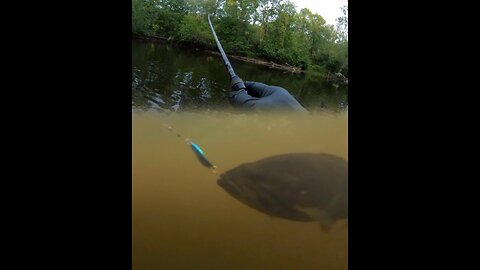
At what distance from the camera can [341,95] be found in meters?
2.17

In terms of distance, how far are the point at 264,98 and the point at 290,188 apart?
21.2 inches

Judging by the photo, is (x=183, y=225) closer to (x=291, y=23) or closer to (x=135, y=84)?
(x=135, y=84)

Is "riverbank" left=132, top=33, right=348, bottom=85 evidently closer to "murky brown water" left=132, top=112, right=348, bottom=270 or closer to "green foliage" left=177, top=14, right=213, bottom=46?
"green foliage" left=177, top=14, right=213, bottom=46

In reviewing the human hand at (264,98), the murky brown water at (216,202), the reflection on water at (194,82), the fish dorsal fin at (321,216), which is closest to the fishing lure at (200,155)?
the murky brown water at (216,202)

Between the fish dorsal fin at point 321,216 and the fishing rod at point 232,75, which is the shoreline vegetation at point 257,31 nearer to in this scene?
the fishing rod at point 232,75

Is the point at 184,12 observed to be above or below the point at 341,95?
above

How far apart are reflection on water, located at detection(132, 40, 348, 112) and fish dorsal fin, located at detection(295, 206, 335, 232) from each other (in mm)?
569

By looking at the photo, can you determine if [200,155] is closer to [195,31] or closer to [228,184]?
[228,184]

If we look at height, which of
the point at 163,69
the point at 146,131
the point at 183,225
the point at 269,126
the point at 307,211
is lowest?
the point at 183,225

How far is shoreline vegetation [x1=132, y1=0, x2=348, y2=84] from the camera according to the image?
2162 mm

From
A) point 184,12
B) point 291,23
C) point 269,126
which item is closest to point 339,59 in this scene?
point 291,23

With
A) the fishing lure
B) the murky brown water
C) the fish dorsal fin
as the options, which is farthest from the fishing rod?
the fish dorsal fin

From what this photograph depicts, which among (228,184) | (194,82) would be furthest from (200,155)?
(194,82)
